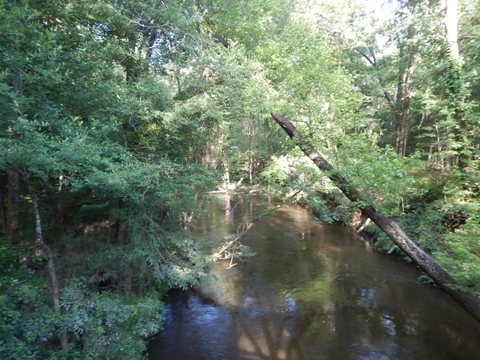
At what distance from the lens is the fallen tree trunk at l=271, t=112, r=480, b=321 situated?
662 cm

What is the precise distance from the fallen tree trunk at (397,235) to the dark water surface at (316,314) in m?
A: 1.52

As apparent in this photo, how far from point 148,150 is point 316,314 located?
6882 millimetres

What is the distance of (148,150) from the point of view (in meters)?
8.62

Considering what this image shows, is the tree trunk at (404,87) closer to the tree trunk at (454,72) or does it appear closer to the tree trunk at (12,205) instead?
the tree trunk at (454,72)

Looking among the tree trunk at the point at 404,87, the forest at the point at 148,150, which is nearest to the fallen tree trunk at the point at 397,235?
the forest at the point at 148,150

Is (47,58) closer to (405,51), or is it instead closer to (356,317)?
(356,317)

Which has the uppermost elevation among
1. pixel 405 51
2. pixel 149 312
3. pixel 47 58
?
pixel 405 51

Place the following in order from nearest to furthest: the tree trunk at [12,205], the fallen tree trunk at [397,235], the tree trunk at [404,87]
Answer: the fallen tree trunk at [397,235]
the tree trunk at [12,205]
the tree trunk at [404,87]

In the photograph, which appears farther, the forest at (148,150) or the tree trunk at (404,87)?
the tree trunk at (404,87)

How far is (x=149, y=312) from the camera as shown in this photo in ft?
22.5

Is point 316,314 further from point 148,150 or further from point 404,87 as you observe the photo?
point 404,87

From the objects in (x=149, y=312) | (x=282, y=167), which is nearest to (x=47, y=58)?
(x=149, y=312)

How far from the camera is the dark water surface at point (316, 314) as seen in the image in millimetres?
7160

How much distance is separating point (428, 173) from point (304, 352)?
905 cm
